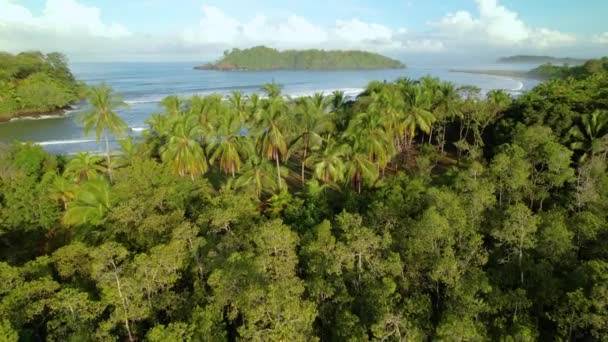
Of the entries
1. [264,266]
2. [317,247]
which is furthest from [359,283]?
[264,266]

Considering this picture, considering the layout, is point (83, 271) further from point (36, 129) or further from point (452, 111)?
point (36, 129)

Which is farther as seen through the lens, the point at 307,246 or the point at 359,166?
the point at 359,166

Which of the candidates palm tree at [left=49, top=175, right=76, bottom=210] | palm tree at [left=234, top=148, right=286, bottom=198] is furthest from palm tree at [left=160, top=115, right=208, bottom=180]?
palm tree at [left=49, top=175, right=76, bottom=210]

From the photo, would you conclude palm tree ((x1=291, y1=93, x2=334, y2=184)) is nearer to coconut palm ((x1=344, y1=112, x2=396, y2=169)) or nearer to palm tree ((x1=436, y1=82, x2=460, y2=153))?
coconut palm ((x1=344, y1=112, x2=396, y2=169))

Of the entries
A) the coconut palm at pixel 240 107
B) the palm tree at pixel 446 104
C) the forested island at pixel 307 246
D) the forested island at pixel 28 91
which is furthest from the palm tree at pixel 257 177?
the forested island at pixel 28 91

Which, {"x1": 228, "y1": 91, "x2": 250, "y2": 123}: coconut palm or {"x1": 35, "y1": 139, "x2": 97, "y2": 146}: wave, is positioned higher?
{"x1": 228, "y1": 91, "x2": 250, "y2": 123}: coconut palm

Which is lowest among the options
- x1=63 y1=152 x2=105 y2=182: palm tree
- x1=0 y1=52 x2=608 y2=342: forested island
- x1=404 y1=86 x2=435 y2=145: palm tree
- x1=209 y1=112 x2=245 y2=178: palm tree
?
x1=0 y1=52 x2=608 y2=342: forested island

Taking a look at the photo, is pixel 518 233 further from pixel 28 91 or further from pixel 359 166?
pixel 28 91

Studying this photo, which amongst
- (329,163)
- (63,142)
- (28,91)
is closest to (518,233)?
(329,163)
